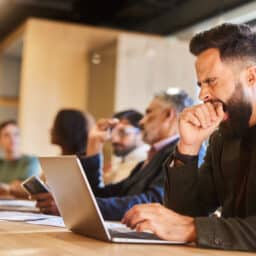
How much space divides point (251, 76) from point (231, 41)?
0.12 m

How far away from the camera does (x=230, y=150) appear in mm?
1614

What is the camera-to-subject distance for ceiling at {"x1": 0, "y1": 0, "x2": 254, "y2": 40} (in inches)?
206

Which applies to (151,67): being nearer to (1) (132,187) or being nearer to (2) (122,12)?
(2) (122,12)

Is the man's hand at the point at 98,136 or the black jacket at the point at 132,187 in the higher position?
the man's hand at the point at 98,136

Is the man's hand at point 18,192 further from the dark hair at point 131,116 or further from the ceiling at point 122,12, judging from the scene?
the ceiling at point 122,12

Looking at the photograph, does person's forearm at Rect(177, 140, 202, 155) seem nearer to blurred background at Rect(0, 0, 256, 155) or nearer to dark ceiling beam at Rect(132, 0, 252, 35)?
dark ceiling beam at Rect(132, 0, 252, 35)

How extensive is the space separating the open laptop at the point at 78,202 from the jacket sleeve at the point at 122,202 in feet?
2.32

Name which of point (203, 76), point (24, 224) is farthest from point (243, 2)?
point (24, 224)

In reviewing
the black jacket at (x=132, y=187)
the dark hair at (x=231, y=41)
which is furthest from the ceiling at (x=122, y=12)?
the dark hair at (x=231, y=41)

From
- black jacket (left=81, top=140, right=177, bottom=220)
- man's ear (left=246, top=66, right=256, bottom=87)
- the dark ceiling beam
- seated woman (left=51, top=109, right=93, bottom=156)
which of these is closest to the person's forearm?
man's ear (left=246, top=66, right=256, bottom=87)

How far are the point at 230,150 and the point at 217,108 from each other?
132 millimetres

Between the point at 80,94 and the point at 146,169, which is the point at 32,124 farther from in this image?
the point at 146,169

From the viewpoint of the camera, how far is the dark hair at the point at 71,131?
3.12m

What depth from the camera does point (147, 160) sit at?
265cm
